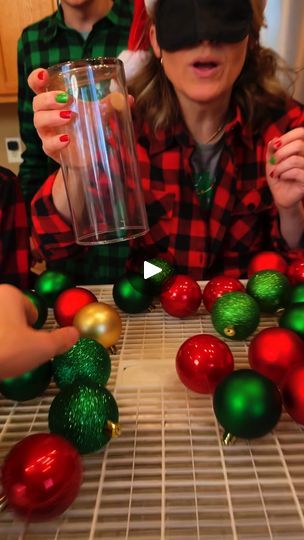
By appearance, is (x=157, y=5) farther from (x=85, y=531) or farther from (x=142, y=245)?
(x=85, y=531)

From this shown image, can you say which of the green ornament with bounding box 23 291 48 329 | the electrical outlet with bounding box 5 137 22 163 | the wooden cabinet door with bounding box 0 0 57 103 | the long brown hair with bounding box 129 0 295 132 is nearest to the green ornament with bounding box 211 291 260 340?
the green ornament with bounding box 23 291 48 329

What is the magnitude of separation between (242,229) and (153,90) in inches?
12.1

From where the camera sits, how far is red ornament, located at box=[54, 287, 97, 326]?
58cm

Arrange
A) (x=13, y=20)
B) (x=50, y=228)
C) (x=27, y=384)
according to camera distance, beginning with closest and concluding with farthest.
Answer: (x=27, y=384), (x=50, y=228), (x=13, y=20)

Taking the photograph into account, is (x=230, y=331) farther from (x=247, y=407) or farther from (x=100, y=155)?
(x=100, y=155)

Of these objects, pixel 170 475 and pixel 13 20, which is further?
pixel 13 20

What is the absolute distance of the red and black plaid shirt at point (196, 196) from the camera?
2.86ft

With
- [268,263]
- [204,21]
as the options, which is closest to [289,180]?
[268,263]

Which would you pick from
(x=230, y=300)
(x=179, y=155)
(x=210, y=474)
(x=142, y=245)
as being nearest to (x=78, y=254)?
(x=142, y=245)

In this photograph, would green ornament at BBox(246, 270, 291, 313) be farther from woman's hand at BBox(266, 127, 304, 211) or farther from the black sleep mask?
the black sleep mask

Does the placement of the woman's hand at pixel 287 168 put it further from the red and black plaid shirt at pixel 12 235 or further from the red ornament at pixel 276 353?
the red and black plaid shirt at pixel 12 235

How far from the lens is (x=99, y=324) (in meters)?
0.54

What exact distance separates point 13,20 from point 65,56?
71 cm

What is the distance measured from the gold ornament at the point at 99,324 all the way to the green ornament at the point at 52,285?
11 centimetres
